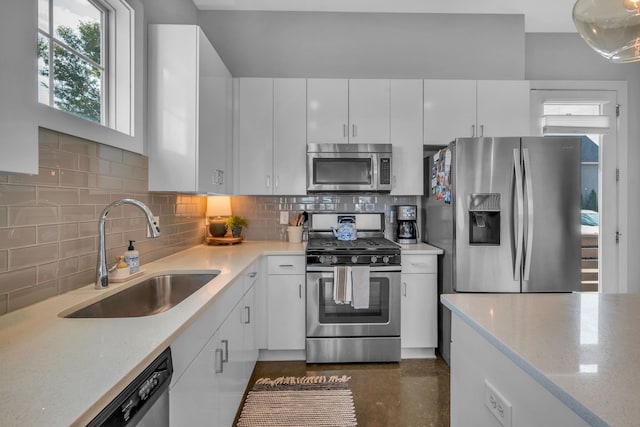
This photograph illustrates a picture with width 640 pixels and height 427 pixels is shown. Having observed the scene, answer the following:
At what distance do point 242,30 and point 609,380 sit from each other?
3.55 m

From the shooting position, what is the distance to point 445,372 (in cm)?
256

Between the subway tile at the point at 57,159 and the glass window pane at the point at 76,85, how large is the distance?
24cm

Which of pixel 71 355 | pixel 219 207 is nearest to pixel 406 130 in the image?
pixel 219 207

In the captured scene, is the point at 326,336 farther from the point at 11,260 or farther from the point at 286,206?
the point at 11,260

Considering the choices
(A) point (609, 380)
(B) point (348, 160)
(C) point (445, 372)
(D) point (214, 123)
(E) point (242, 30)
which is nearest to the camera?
(A) point (609, 380)

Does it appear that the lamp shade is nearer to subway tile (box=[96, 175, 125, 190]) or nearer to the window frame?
the window frame

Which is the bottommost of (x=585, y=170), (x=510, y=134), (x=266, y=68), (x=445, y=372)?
(x=445, y=372)

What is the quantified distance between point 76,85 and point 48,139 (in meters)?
0.44

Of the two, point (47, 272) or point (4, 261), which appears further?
point (47, 272)

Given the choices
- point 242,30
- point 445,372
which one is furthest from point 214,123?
point 445,372

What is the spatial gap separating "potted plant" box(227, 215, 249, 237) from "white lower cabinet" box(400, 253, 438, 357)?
4.66ft

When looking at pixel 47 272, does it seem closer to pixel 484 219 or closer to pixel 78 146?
pixel 78 146

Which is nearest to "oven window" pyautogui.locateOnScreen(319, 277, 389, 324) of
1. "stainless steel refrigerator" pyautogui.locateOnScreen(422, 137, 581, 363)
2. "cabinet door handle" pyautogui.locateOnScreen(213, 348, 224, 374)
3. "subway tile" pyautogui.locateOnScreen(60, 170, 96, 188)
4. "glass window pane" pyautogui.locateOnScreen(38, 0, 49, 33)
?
"stainless steel refrigerator" pyautogui.locateOnScreen(422, 137, 581, 363)

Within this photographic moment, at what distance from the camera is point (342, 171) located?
2.94 meters
